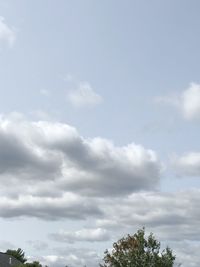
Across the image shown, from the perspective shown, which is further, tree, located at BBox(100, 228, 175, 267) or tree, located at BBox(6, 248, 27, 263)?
tree, located at BBox(6, 248, 27, 263)

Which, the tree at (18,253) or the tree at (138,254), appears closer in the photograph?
the tree at (138,254)

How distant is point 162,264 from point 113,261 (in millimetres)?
6447

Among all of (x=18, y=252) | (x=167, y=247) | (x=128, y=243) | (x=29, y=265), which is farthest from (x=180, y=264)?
(x=18, y=252)

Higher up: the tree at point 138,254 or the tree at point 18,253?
the tree at point 18,253

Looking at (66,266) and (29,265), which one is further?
(66,266)

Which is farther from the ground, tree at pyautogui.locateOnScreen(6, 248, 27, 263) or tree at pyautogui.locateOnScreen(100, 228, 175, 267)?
tree at pyautogui.locateOnScreen(6, 248, 27, 263)

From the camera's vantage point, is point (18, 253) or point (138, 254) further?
point (18, 253)

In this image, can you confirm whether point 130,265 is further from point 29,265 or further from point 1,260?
point 1,260

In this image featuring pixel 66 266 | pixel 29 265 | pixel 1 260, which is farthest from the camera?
pixel 1 260

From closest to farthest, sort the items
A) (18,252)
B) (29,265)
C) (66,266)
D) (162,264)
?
(162,264), (29,265), (66,266), (18,252)

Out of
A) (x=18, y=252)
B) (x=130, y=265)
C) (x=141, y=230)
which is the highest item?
(x=18, y=252)

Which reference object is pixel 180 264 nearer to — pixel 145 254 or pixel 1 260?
pixel 145 254

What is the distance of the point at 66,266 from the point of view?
326ft

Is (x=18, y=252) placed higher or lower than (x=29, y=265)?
higher
